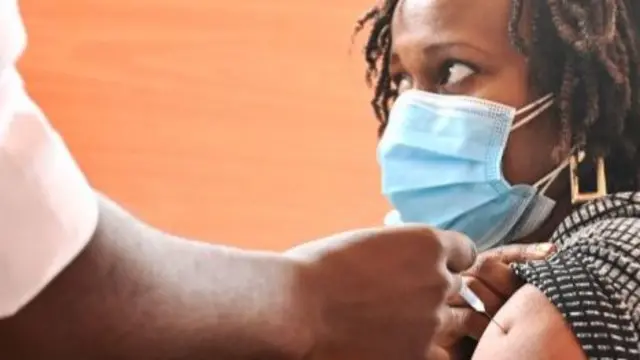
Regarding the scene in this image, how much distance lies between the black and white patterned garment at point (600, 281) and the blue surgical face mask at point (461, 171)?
0.46 ft

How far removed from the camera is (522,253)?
4.68 feet

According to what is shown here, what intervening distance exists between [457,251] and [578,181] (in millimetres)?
363

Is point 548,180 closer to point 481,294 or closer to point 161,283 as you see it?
point 481,294

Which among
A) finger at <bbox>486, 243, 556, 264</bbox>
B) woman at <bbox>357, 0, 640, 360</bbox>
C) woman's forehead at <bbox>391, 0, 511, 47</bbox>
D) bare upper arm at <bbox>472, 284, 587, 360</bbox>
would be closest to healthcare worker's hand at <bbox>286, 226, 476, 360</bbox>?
Answer: bare upper arm at <bbox>472, 284, 587, 360</bbox>

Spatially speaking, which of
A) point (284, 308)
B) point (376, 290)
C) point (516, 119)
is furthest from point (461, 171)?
point (284, 308)

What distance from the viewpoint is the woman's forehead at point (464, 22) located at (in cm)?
158

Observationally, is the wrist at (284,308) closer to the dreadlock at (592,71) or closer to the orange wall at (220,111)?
the dreadlock at (592,71)

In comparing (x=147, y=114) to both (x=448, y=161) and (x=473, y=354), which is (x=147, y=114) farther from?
(x=473, y=354)

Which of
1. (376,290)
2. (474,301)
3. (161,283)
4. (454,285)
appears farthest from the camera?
(474,301)

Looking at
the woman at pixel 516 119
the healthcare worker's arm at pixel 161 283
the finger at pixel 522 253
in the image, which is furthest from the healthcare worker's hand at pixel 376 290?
the woman at pixel 516 119

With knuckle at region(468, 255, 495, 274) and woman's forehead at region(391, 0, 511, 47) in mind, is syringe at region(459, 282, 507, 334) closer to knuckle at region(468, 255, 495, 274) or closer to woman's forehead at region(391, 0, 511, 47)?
knuckle at region(468, 255, 495, 274)

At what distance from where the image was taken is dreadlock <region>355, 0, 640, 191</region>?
1530 mm

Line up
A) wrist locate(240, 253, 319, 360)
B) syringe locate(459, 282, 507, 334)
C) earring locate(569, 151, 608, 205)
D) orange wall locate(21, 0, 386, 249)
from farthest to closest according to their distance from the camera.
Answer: orange wall locate(21, 0, 386, 249), earring locate(569, 151, 608, 205), syringe locate(459, 282, 507, 334), wrist locate(240, 253, 319, 360)

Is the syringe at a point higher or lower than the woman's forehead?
lower
